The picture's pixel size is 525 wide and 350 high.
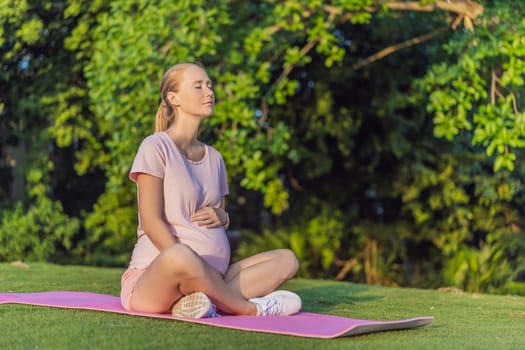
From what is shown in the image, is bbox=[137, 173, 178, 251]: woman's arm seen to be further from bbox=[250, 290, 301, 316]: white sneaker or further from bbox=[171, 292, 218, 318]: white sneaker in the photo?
bbox=[250, 290, 301, 316]: white sneaker

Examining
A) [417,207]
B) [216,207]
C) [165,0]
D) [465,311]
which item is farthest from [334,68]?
[216,207]

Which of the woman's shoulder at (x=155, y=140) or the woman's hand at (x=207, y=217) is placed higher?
the woman's shoulder at (x=155, y=140)

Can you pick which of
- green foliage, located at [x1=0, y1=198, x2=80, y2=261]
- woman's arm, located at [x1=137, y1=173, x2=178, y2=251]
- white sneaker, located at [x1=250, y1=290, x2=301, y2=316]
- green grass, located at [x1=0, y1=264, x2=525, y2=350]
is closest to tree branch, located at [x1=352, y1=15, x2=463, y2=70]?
green foliage, located at [x1=0, y1=198, x2=80, y2=261]

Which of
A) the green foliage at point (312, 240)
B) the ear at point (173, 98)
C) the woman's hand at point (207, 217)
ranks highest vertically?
the ear at point (173, 98)

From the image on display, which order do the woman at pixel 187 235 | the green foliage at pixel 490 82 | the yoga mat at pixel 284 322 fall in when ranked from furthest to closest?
the green foliage at pixel 490 82
the woman at pixel 187 235
the yoga mat at pixel 284 322

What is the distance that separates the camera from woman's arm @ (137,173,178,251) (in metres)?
4.97

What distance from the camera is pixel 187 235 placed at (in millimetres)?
5160

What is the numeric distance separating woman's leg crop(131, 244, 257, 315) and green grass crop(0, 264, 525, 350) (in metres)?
0.13

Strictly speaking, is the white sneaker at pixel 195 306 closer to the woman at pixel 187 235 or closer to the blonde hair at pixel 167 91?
the woman at pixel 187 235

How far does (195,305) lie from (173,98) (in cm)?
124

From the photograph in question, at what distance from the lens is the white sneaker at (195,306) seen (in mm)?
4898

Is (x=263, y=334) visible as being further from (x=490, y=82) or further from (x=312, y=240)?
(x=312, y=240)

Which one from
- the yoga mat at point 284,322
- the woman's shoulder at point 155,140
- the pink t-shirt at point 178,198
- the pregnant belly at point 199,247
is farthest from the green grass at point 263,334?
the woman's shoulder at point 155,140

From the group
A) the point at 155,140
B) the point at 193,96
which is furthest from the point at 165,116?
the point at 155,140
